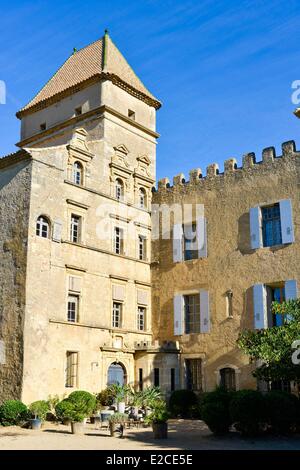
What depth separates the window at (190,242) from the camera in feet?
81.0

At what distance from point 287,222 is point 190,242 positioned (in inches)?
187

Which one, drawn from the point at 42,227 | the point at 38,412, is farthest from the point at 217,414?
the point at 42,227

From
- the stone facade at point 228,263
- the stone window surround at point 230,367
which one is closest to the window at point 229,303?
the stone facade at point 228,263

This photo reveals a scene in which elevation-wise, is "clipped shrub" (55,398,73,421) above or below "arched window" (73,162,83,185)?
below

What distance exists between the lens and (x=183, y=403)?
22031 mm

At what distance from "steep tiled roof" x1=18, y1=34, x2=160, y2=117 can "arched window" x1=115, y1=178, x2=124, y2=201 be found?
4817 mm

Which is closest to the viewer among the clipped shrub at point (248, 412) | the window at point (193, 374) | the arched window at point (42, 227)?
the clipped shrub at point (248, 412)

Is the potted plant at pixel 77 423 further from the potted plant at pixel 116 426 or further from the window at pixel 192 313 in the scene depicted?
the window at pixel 192 313

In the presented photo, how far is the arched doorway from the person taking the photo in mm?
22391

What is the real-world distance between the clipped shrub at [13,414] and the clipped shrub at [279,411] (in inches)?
322

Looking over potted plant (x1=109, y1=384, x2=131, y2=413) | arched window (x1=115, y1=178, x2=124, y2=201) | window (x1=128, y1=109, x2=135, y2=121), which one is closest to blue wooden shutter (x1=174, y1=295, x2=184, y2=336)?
potted plant (x1=109, y1=384, x2=131, y2=413)

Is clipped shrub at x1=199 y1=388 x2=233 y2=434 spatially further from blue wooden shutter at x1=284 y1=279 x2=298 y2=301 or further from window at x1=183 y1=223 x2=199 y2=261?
window at x1=183 y1=223 x2=199 y2=261

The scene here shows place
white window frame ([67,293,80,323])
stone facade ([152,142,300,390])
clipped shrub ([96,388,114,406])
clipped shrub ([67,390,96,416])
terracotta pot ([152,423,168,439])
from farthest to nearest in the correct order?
stone facade ([152,142,300,390])
white window frame ([67,293,80,323])
clipped shrub ([96,388,114,406])
clipped shrub ([67,390,96,416])
terracotta pot ([152,423,168,439])

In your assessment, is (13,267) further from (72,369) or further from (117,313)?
(117,313)
